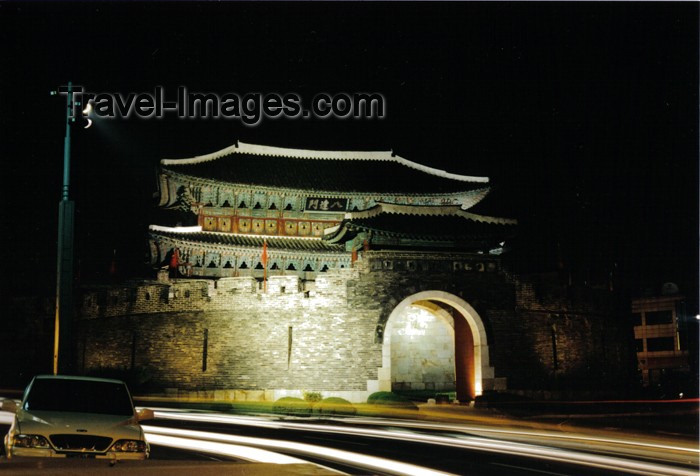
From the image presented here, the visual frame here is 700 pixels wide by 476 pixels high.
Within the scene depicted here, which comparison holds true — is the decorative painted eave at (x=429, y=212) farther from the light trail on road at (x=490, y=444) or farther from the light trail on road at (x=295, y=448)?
the light trail on road at (x=295, y=448)

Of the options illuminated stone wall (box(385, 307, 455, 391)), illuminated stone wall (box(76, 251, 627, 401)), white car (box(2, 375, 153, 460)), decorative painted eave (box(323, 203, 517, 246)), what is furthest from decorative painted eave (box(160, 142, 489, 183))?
white car (box(2, 375, 153, 460))

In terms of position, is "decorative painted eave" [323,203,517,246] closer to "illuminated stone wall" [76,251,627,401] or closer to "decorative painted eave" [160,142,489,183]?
"illuminated stone wall" [76,251,627,401]

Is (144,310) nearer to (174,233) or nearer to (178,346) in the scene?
(178,346)


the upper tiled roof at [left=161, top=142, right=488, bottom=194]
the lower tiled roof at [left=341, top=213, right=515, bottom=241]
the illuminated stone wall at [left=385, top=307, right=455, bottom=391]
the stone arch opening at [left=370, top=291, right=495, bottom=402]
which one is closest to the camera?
the stone arch opening at [left=370, top=291, right=495, bottom=402]

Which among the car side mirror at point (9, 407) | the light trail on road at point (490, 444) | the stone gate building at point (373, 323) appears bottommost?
the light trail on road at point (490, 444)

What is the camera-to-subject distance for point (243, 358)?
2277 cm

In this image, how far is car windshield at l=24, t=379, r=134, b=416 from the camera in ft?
25.3

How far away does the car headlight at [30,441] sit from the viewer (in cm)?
702

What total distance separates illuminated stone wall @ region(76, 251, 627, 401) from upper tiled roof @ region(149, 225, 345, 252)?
3985 mm

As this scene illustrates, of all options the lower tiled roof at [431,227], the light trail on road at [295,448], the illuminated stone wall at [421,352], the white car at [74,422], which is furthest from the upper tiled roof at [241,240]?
the white car at [74,422]

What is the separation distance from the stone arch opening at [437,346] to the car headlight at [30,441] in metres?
15.6

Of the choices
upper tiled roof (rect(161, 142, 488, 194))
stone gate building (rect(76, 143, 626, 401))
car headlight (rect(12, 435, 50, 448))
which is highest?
upper tiled roof (rect(161, 142, 488, 194))

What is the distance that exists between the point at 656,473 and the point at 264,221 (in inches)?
894

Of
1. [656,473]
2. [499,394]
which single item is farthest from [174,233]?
[656,473]
